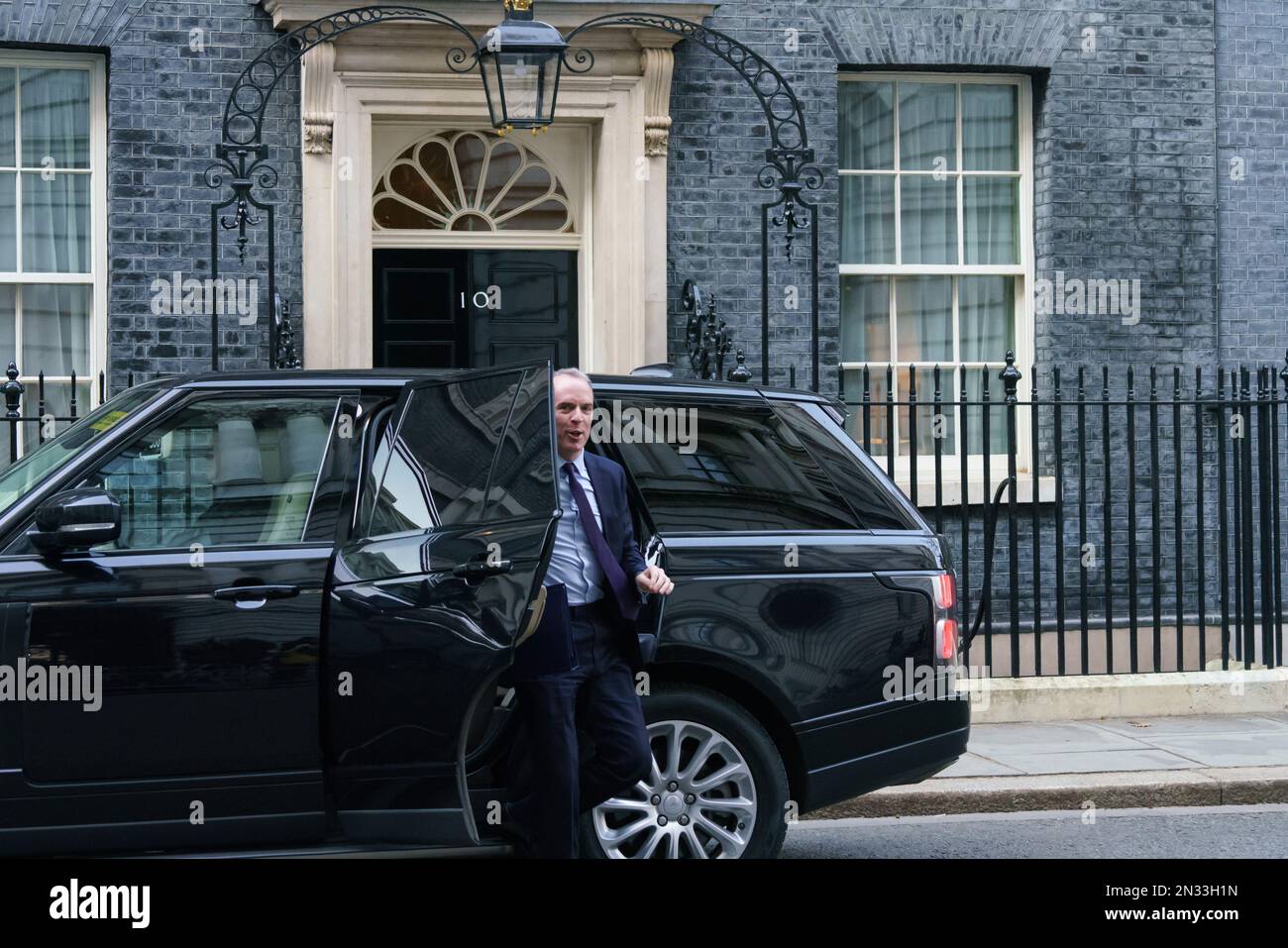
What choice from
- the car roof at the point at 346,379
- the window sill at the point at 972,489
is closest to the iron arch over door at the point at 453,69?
the window sill at the point at 972,489

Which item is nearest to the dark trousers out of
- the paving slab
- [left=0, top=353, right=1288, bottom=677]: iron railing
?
the paving slab

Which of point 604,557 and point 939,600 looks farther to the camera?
point 939,600

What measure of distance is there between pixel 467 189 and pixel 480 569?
7.02 m

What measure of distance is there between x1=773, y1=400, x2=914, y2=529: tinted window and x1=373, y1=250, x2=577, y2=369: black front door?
17.9ft

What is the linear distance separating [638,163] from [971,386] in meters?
2.88

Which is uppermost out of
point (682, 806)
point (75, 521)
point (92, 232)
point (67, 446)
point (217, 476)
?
point (92, 232)

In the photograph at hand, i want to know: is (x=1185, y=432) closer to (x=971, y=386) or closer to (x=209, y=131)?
(x=971, y=386)

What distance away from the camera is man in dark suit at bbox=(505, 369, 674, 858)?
5.47 metres

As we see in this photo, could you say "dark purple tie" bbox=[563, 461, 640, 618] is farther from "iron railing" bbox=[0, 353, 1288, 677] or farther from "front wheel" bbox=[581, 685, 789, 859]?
"iron railing" bbox=[0, 353, 1288, 677]

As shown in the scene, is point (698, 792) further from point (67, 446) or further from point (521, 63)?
point (521, 63)

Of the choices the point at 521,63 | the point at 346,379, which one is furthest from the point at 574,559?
the point at 521,63

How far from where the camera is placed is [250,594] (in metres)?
5.36

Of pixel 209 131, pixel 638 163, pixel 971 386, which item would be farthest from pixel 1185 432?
pixel 209 131
